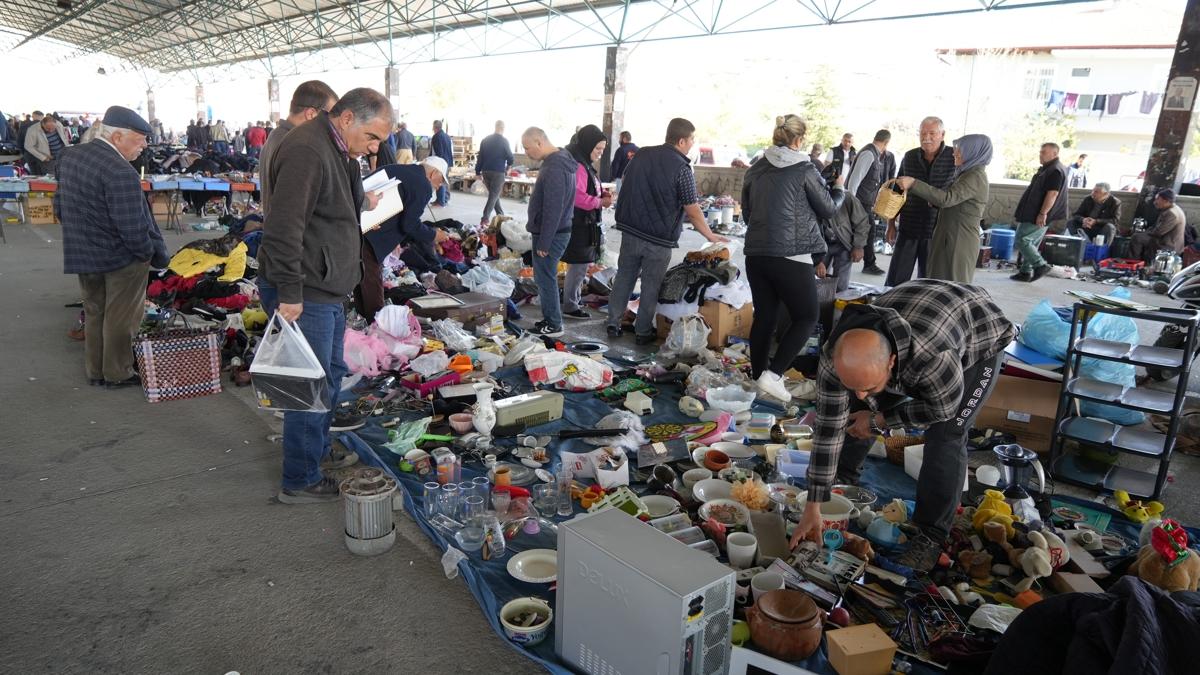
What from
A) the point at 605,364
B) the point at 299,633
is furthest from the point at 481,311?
the point at 299,633

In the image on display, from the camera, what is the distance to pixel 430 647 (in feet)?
7.74

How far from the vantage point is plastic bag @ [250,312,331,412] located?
2879 millimetres

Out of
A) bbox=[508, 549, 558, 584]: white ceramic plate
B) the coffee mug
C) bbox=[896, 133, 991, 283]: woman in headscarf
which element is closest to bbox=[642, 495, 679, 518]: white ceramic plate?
bbox=[508, 549, 558, 584]: white ceramic plate

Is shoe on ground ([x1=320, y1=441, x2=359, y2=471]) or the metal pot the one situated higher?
the metal pot

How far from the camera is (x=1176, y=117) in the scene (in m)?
9.88

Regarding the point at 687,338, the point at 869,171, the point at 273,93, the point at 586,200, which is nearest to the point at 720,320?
the point at 687,338

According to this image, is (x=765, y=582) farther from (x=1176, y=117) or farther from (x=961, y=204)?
(x=1176, y=117)

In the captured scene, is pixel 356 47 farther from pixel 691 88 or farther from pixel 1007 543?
pixel 1007 543

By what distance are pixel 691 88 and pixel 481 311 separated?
1062 inches

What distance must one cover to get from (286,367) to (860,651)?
2.34 metres

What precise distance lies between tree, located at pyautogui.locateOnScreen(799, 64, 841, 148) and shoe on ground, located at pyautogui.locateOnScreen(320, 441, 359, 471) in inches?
942

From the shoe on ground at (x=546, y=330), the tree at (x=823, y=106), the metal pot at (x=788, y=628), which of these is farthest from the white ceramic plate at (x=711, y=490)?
the tree at (x=823, y=106)

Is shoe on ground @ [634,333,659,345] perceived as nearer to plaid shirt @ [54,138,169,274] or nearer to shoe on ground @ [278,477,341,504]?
shoe on ground @ [278,477,341,504]

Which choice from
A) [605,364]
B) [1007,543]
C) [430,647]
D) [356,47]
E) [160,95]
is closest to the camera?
[430,647]
